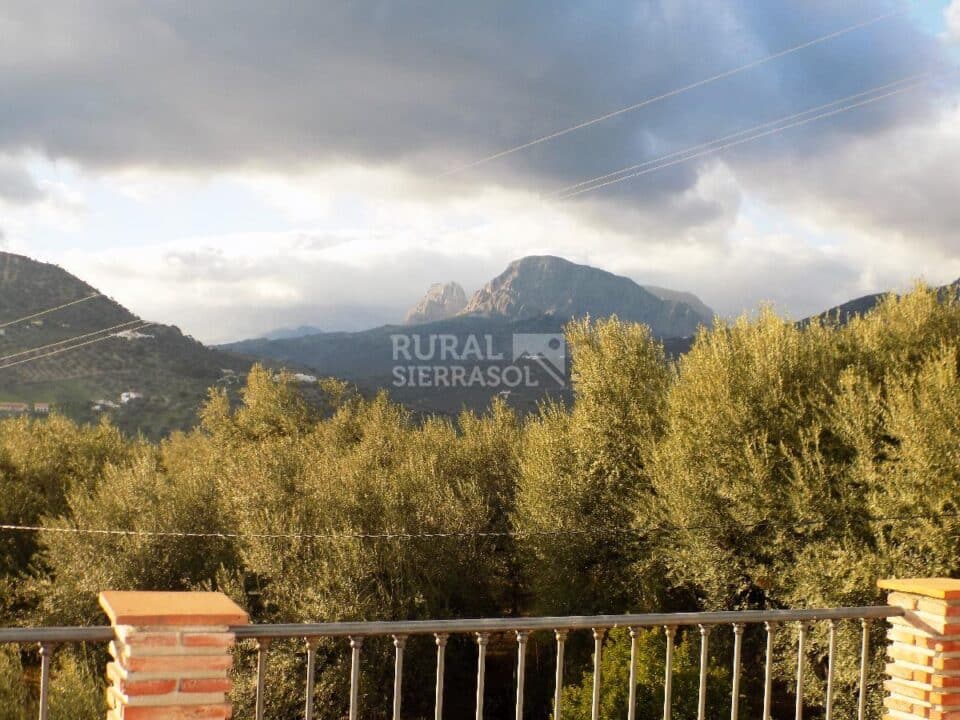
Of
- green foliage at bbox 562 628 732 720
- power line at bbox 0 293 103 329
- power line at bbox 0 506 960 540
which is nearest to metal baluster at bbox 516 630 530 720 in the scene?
green foliage at bbox 562 628 732 720

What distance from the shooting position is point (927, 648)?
4887 millimetres

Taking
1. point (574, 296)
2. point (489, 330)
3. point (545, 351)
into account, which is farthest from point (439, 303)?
point (545, 351)

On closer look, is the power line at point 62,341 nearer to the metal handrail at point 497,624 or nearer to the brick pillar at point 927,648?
the metal handrail at point 497,624

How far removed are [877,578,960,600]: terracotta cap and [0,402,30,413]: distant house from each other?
55404 millimetres

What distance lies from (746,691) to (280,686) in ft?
31.7

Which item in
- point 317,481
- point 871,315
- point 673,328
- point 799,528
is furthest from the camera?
point 673,328

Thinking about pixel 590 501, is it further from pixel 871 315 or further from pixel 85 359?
pixel 85 359

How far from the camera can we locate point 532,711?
62.5 feet

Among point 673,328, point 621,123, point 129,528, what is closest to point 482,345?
point 673,328

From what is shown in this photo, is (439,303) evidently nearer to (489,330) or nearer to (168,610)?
(489,330)

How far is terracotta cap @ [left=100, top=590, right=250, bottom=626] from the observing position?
342cm

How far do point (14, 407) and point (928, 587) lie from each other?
187ft

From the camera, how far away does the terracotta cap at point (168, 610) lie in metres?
3.42

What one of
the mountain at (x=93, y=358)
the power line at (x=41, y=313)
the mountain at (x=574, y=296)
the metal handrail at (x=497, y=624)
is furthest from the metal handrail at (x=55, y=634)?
the mountain at (x=574, y=296)
